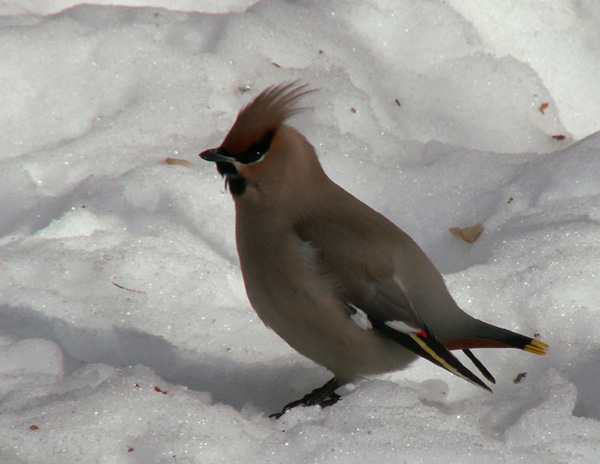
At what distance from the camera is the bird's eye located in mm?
2484

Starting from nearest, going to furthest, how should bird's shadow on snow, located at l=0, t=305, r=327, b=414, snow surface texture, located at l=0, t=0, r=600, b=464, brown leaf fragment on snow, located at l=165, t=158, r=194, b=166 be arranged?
snow surface texture, located at l=0, t=0, r=600, b=464 → bird's shadow on snow, located at l=0, t=305, r=327, b=414 → brown leaf fragment on snow, located at l=165, t=158, r=194, b=166

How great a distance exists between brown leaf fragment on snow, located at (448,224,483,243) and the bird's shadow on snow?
92cm

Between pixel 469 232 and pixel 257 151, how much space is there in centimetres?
112

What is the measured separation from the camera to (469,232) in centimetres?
324

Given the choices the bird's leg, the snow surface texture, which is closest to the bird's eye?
the snow surface texture

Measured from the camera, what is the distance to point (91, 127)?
363 centimetres

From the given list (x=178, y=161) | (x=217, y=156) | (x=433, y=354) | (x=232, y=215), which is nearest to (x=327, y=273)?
(x=433, y=354)

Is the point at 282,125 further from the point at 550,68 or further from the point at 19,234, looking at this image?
the point at 550,68

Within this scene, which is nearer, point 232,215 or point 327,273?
point 327,273

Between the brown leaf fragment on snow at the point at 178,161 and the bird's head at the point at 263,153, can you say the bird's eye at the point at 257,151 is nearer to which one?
the bird's head at the point at 263,153

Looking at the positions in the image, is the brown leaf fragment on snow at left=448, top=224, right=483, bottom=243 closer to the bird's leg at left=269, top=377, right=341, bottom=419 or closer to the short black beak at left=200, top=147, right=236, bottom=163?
the bird's leg at left=269, top=377, right=341, bottom=419

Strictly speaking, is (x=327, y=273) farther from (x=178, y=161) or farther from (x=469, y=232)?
(x=178, y=161)

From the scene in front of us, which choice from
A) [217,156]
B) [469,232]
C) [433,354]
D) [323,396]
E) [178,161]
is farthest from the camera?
[178,161]

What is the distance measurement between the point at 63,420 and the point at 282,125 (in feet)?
3.55
